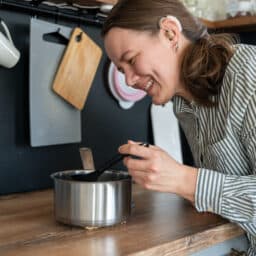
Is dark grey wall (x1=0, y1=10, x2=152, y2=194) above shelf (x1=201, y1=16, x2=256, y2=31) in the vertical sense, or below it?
below

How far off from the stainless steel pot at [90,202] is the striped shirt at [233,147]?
155 mm

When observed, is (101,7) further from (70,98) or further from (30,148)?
(30,148)

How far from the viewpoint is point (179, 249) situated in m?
0.87

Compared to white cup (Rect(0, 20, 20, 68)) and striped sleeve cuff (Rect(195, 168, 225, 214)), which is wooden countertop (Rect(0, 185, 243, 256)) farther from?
white cup (Rect(0, 20, 20, 68))

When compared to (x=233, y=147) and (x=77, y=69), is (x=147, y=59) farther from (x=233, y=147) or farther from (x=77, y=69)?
(x=77, y=69)

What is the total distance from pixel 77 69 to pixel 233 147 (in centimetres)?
54

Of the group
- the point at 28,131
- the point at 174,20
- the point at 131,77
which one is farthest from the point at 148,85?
the point at 28,131

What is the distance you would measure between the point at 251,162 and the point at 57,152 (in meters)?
0.59

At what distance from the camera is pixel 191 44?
1.07m

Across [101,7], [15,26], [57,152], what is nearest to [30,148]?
[57,152]

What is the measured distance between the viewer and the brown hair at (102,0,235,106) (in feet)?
3.34

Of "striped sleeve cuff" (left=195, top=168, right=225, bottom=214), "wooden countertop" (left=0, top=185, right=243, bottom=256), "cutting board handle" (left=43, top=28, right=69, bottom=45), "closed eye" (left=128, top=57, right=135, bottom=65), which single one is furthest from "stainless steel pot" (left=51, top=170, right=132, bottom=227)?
"cutting board handle" (left=43, top=28, right=69, bottom=45)

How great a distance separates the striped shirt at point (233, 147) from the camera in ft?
3.06

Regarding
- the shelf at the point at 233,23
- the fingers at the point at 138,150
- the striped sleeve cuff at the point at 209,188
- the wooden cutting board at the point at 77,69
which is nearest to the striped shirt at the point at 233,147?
the striped sleeve cuff at the point at 209,188
